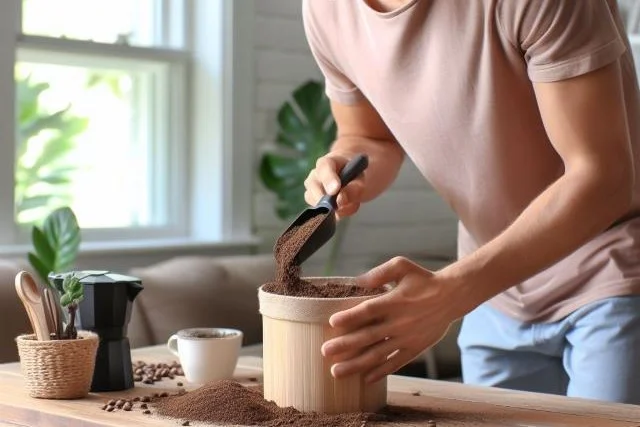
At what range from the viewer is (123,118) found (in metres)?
3.89

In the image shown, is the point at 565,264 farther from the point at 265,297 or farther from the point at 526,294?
the point at 265,297

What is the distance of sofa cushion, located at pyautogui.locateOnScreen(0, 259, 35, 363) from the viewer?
9.09ft

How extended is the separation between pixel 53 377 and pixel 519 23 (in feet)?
2.88

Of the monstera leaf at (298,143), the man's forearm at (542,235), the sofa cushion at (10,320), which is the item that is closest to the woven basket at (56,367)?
the man's forearm at (542,235)

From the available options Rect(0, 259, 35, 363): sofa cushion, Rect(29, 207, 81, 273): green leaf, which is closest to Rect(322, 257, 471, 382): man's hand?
Rect(0, 259, 35, 363): sofa cushion

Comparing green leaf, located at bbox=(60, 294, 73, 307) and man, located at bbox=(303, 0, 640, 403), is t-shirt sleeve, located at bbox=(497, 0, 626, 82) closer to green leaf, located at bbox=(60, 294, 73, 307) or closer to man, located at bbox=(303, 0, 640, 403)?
man, located at bbox=(303, 0, 640, 403)

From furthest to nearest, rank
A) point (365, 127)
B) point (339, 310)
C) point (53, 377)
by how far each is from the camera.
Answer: point (365, 127)
point (53, 377)
point (339, 310)

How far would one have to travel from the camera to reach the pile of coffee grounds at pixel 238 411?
56.6 inches

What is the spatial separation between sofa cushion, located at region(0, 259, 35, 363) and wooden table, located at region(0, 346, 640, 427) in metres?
1.03

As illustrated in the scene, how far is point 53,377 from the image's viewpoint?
161 centimetres

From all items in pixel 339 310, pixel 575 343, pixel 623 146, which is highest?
pixel 623 146

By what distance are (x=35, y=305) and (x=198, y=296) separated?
1739mm

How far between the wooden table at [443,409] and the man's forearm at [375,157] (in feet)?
1.42

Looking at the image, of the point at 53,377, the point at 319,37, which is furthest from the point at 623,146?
the point at 53,377
